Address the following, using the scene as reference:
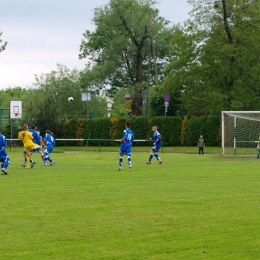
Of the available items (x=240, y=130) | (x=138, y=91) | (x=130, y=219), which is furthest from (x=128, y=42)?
(x=130, y=219)

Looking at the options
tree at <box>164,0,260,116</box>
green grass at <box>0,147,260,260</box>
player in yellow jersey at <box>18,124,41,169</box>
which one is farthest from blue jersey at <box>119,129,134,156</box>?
tree at <box>164,0,260,116</box>

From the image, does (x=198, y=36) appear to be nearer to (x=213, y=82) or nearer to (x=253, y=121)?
(x=213, y=82)

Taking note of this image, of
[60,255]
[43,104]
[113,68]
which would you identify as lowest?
[60,255]

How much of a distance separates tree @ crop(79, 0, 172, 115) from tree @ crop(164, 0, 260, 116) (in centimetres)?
1793

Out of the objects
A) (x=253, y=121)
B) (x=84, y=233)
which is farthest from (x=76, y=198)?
(x=253, y=121)

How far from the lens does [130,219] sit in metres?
12.3

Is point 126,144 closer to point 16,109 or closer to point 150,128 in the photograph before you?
point 16,109

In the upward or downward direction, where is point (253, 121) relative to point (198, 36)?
downward

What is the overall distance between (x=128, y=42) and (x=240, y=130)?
3360 centimetres

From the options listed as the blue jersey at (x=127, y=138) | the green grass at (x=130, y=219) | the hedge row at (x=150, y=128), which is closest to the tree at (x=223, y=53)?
the hedge row at (x=150, y=128)

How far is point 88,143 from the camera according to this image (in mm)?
60906

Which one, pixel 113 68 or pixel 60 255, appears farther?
pixel 113 68

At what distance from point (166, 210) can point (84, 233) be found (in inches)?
122

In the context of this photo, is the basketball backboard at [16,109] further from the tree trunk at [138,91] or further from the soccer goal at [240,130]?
the tree trunk at [138,91]
